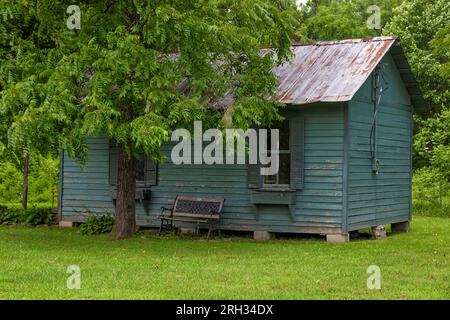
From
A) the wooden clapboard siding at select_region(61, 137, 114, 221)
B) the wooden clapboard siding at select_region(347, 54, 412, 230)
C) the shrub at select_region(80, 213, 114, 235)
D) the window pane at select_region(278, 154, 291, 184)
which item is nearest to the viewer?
the window pane at select_region(278, 154, 291, 184)

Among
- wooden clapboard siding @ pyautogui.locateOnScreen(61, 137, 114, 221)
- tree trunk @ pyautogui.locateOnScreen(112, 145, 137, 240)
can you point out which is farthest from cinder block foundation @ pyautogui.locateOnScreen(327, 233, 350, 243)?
wooden clapboard siding @ pyautogui.locateOnScreen(61, 137, 114, 221)

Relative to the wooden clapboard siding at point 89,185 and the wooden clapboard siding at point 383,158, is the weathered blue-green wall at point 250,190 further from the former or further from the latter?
the wooden clapboard siding at point 383,158

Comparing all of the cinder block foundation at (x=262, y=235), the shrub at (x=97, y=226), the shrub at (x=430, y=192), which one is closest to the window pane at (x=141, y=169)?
the shrub at (x=97, y=226)

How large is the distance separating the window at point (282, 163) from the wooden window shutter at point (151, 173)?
115 inches

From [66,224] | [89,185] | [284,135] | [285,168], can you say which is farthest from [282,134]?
[66,224]

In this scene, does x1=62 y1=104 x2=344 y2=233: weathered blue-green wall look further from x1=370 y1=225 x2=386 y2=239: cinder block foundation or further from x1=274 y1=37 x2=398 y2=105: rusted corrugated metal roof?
x1=370 y1=225 x2=386 y2=239: cinder block foundation

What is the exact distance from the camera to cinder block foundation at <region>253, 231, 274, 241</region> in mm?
17312

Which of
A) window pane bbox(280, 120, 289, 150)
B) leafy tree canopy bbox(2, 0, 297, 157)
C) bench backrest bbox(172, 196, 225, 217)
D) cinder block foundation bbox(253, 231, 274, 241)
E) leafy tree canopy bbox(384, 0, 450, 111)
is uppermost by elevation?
leafy tree canopy bbox(384, 0, 450, 111)

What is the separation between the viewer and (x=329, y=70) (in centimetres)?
1750

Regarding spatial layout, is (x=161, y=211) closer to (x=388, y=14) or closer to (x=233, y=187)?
(x=233, y=187)

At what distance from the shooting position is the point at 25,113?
1316cm

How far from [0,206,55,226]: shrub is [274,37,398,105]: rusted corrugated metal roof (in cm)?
757

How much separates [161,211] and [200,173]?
1340mm

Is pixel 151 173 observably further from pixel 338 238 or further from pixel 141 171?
pixel 338 238
